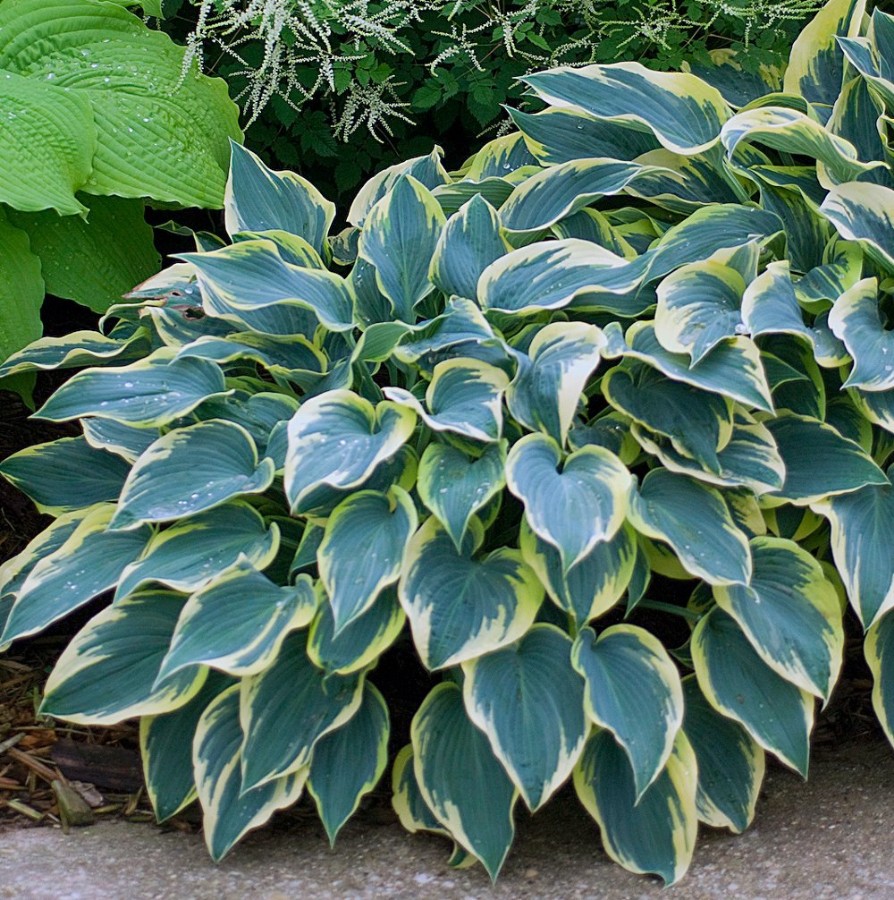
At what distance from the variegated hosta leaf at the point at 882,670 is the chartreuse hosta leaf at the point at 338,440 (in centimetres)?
83

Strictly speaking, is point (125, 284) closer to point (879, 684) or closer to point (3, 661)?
point (3, 661)

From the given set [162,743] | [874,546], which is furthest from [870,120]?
[162,743]

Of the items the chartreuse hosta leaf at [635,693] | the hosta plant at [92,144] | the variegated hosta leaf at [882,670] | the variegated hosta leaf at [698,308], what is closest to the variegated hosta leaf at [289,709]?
the chartreuse hosta leaf at [635,693]

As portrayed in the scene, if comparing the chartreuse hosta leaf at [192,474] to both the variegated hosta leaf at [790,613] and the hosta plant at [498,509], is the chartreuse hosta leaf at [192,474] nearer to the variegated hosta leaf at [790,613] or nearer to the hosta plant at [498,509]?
the hosta plant at [498,509]

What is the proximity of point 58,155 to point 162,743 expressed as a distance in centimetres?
115

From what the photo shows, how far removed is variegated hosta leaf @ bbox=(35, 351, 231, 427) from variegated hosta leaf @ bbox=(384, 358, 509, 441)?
0.33 metres

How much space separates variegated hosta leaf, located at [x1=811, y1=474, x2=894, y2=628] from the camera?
1.66m

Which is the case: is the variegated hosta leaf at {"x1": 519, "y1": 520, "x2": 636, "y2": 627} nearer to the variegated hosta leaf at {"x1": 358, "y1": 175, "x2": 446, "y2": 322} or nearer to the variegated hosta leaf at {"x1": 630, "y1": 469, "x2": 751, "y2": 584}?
the variegated hosta leaf at {"x1": 630, "y1": 469, "x2": 751, "y2": 584}

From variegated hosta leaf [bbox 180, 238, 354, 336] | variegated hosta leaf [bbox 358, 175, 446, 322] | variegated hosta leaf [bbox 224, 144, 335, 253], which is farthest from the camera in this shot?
variegated hosta leaf [bbox 224, 144, 335, 253]

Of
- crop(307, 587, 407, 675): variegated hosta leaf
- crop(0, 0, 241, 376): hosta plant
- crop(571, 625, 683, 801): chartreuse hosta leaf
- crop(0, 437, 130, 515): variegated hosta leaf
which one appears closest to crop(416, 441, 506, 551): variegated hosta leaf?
crop(307, 587, 407, 675): variegated hosta leaf

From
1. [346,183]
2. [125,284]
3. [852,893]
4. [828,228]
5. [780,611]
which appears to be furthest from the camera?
[346,183]

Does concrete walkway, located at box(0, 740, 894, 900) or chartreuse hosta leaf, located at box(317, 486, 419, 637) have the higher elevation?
chartreuse hosta leaf, located at box(317, 486, 419, 637)

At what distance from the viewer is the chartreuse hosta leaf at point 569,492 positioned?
147 centimetres

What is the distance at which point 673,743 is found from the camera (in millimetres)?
1569
